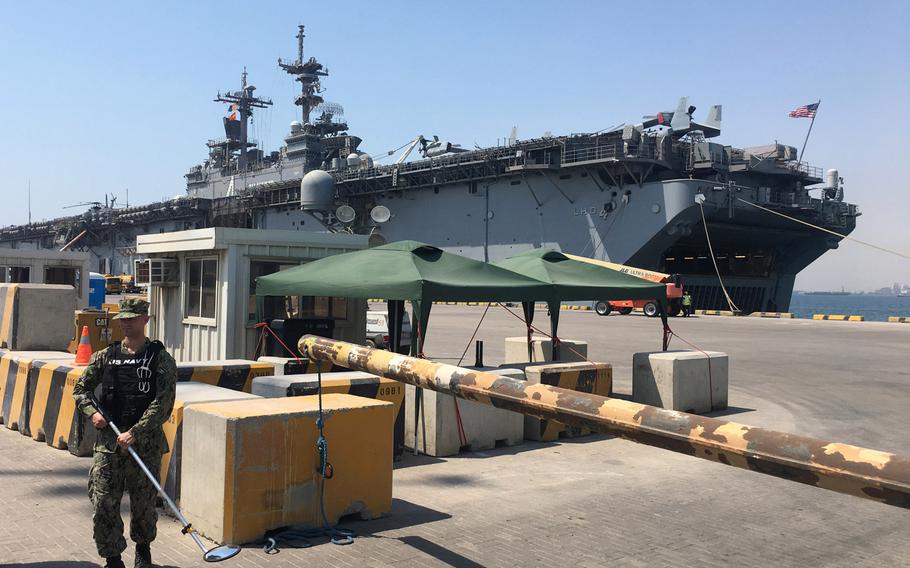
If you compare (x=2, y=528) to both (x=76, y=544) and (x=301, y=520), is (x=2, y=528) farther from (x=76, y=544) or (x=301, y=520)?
(x=301, y=520)

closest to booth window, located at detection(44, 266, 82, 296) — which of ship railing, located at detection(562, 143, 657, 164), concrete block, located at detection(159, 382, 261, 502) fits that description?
concrete block, located at detection(159, 382, 261, 502)

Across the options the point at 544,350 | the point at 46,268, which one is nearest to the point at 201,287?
the point at 544,350

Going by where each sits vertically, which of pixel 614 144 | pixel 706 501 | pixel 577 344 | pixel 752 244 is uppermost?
pixel 614 144

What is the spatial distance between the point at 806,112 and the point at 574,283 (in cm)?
3475

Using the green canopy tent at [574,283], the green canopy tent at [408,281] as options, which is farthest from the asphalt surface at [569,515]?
the green canopy tent at [574,283]

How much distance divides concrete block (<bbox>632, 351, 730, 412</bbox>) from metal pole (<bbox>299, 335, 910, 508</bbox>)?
8.84 meters

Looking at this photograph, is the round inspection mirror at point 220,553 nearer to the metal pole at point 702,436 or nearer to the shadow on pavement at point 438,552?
the shadow on pavement at point 438,552

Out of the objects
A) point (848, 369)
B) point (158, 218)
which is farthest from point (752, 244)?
point (158, 218)

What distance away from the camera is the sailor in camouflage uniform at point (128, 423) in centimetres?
487

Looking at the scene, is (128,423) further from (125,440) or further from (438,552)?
(438,552)

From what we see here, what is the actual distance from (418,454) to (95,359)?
4.65 metres

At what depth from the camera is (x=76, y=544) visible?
18.1 feet

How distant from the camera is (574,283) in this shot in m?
13.4

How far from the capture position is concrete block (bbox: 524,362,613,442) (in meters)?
10.1
